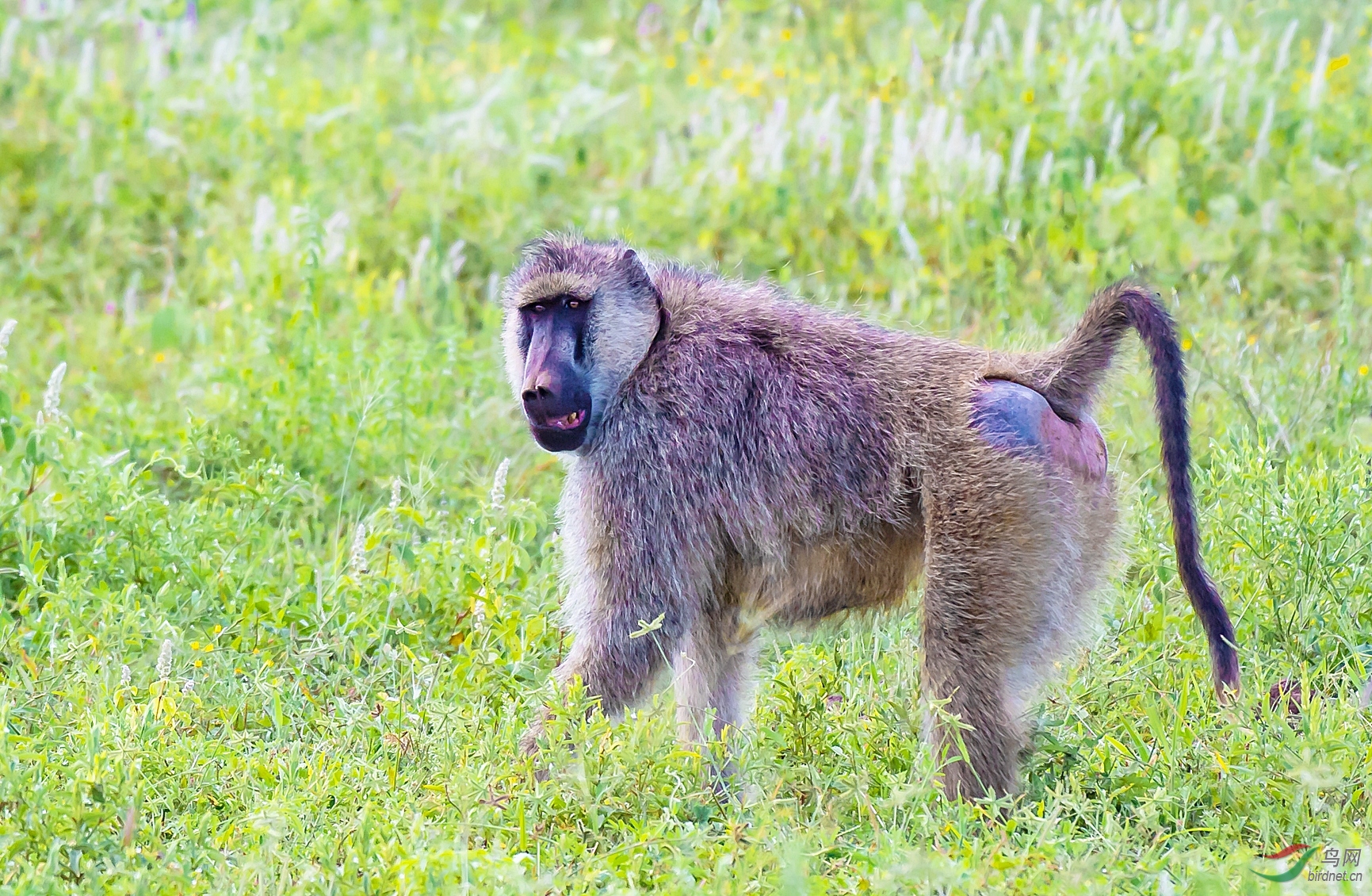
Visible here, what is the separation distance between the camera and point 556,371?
13.1 feet

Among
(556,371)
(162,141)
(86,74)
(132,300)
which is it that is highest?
(556,371)

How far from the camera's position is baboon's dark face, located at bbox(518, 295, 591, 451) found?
3945 mm

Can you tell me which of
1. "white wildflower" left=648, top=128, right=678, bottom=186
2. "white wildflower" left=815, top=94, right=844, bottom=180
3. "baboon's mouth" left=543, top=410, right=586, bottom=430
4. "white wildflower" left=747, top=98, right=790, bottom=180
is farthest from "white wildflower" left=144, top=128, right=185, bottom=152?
"baboon's mouth" left=543, top=410, right=586, bottom=430

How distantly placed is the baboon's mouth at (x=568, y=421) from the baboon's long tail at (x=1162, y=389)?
107 centimetres

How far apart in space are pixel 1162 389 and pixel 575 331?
4.58 feet

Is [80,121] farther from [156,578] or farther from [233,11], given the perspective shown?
[156,578]

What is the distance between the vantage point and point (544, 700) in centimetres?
346

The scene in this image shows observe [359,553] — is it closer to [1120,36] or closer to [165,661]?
[165,661]

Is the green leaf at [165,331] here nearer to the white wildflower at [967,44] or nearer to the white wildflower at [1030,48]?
the white wildflower at [967,44]

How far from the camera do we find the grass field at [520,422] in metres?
3.35

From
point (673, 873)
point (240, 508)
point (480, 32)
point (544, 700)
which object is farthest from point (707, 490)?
point (480, 32)

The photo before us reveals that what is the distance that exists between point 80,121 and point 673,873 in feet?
18.6

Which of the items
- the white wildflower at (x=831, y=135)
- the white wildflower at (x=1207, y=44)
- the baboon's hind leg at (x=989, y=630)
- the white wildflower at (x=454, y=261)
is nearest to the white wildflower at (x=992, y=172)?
the white wildflower at (x=831, y=135)

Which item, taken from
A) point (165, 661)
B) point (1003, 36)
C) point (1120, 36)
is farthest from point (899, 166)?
point (165, 661)
